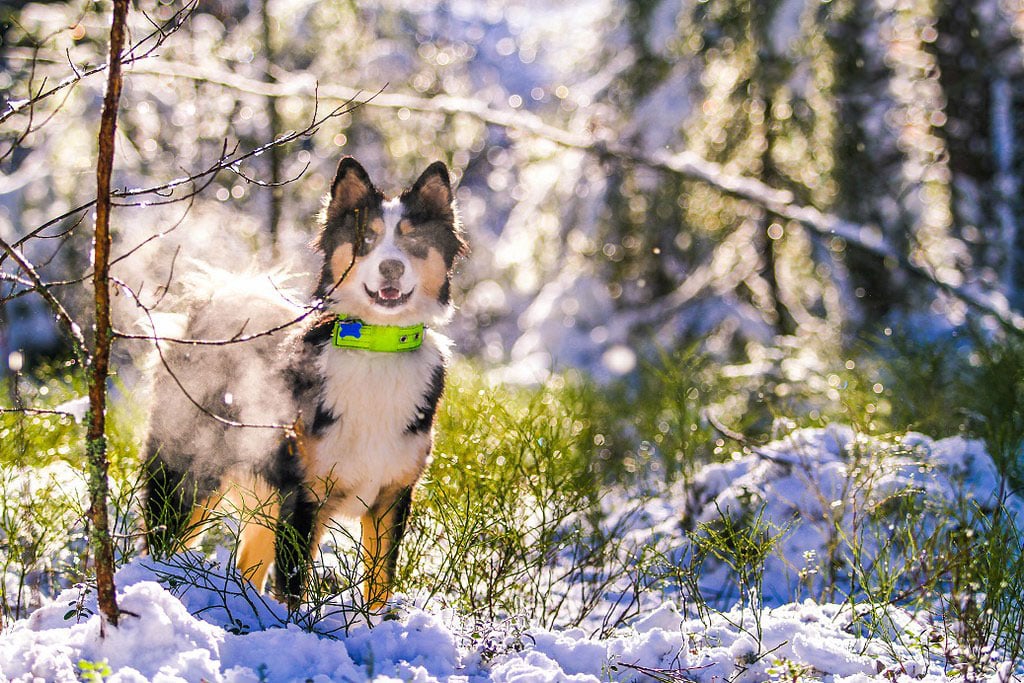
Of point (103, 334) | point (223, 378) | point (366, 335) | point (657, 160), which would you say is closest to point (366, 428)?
point (366, 335)

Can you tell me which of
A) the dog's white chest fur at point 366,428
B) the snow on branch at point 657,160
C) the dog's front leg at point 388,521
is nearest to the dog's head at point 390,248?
the dog's white chest fur at point 366,428

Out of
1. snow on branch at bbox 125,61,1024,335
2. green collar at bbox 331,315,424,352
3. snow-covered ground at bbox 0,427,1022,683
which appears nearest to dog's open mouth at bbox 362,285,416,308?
green collar at bbox 331,315,424,352

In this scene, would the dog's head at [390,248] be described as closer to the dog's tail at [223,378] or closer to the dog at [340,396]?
the dog at [340,396]

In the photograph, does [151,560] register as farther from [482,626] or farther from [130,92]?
[130,92]

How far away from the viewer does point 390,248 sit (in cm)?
301

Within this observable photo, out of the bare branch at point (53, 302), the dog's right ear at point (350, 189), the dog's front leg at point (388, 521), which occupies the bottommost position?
the dog's front leg at point (388, 521)

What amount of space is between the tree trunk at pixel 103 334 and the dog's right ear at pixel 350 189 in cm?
111

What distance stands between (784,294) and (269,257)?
526 centimetres

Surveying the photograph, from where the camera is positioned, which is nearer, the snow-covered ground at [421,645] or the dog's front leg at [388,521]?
the snow-covered ground at [421,645]

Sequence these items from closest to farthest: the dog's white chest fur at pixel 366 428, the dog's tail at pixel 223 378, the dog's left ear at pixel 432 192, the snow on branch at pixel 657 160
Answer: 1. the dog's white chest fur at pixel 366 428
2. the dog's left ear at pixel 432 192
3. the dog's tail at pixel 223 378
4. the snow on branch at pixel 657 160

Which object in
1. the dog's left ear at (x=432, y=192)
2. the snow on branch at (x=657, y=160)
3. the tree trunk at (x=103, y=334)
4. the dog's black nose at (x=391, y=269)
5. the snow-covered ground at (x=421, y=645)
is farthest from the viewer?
the snow on branch at (x=657, y=160)

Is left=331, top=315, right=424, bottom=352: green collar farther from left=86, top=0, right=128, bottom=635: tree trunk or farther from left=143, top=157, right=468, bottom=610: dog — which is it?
left=86, top=0, right=128, bottom=635: tree trunk

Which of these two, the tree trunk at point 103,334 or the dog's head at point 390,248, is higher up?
the dog's head at point 390,248

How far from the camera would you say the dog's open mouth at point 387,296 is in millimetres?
2963
